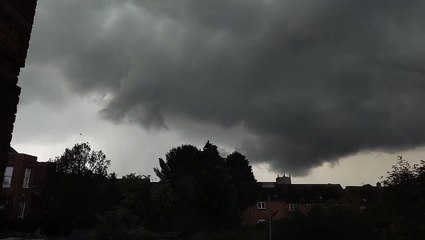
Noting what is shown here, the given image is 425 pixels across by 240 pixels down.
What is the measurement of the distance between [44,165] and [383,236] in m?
46.9

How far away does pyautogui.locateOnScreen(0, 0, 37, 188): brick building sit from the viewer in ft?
20.2

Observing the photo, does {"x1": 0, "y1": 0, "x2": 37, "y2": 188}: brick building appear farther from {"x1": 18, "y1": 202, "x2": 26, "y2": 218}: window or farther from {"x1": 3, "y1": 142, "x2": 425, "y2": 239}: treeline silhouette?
{"x1": 18, "y1": 202, "x2": 26, "y2": 218}: window

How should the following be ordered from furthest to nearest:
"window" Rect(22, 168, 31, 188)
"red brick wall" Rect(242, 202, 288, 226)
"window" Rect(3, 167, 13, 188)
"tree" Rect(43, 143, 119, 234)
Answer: "red brick wall" Rect(242, 202, 288, 226), "window" Rect(22, 168, 31, 188), "window" Rect(3, 167, 13, 188), "tree" Rect(43, 143, 119, 234)

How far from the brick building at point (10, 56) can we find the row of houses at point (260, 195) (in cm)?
1997

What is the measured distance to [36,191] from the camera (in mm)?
55000

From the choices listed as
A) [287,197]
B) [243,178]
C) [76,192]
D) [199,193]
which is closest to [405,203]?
[199,193]

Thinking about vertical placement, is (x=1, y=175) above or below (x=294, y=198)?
below

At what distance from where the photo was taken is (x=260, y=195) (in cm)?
7525

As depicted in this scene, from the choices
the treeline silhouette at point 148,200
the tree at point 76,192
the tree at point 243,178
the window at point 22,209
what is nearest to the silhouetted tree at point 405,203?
the treeline silhouette at point 148,200

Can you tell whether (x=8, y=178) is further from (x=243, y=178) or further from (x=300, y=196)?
(x=300, y=196)

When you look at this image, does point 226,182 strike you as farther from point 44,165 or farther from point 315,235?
point 44,165

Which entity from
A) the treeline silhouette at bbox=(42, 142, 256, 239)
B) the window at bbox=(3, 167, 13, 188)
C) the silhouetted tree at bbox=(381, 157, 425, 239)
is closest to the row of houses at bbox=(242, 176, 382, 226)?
the treeline silhouette at bbox=(42, 142, 256, 239)

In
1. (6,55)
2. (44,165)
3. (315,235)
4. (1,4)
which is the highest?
(44,165)

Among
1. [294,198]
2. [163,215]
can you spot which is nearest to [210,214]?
[163,215]
